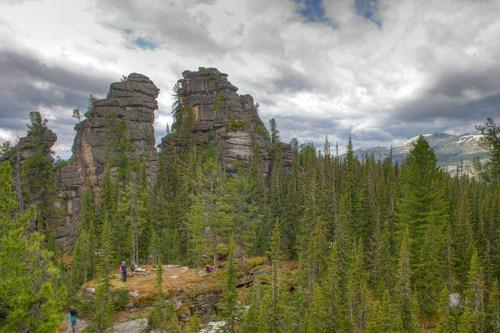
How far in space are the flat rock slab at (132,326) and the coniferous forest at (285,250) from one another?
1095 millimetres

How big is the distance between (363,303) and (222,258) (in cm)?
2937

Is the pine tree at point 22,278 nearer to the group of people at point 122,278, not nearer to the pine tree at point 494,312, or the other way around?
the group of people at point 122,278

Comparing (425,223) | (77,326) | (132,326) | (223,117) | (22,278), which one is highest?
(223,117)

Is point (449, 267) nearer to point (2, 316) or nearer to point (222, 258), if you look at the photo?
point (222, 258)

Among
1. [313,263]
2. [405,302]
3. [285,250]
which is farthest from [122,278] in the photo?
[405,302]

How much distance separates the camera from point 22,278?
16906 mm

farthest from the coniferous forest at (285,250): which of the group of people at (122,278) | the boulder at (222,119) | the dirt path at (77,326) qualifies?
the boulder at (222,119)

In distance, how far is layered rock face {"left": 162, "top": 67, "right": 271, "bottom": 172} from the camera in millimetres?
85038

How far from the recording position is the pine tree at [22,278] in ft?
54.3

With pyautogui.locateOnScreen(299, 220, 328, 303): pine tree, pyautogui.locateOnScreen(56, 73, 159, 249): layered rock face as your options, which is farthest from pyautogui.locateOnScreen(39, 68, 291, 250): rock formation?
pyautogui.locateOnScreen(299, 220, 328, 303): pine tree

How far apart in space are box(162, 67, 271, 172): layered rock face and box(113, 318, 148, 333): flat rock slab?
50769 mm

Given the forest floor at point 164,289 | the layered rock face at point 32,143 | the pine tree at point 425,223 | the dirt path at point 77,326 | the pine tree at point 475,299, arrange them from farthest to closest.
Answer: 1. the layered rock face at point 32,143
2. the forest floor at point 164,289
3. the pine tree at point 425,223
4. the dirt path at point 77,326
5. the pine tree at point 475,299

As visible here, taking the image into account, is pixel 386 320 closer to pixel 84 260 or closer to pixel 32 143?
pixel 84 260

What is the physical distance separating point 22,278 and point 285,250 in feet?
151
